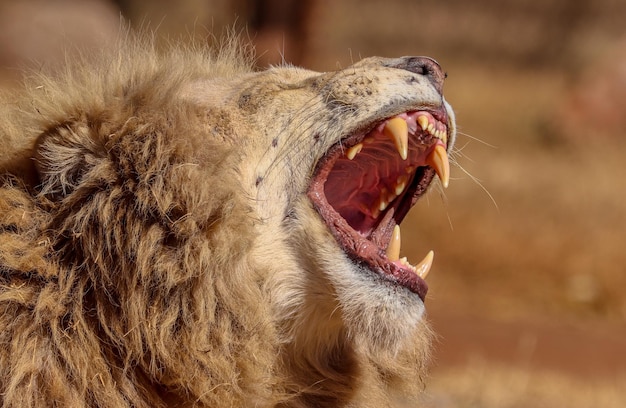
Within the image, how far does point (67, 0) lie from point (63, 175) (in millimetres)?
16215

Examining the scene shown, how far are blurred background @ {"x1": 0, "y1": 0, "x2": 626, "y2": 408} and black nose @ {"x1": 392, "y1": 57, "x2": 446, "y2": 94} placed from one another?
50 cm

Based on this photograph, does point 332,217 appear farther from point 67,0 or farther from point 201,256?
point 67,0

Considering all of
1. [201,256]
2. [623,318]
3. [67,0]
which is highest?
[201,256]

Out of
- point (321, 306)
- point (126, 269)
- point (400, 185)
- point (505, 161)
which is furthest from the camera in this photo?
point (505, 161)

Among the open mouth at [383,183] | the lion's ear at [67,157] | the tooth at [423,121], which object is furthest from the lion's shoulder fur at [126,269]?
the tooth at [423,121]

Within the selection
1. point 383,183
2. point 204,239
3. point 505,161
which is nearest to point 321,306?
point 204,239

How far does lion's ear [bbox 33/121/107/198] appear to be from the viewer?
271cm

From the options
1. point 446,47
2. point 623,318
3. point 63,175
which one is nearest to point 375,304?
point 63,175

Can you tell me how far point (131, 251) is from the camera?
264cm

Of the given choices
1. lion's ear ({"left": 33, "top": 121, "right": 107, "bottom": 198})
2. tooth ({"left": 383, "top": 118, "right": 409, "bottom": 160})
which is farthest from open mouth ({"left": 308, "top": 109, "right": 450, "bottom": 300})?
lion's ear ({"left": 33, "top": 121, "right": 107, "bottom": 198})

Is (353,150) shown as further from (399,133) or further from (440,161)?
(440,161)

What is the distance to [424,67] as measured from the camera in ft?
10.2

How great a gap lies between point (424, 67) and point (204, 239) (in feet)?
3.07

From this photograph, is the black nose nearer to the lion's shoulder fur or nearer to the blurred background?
the blurred background
